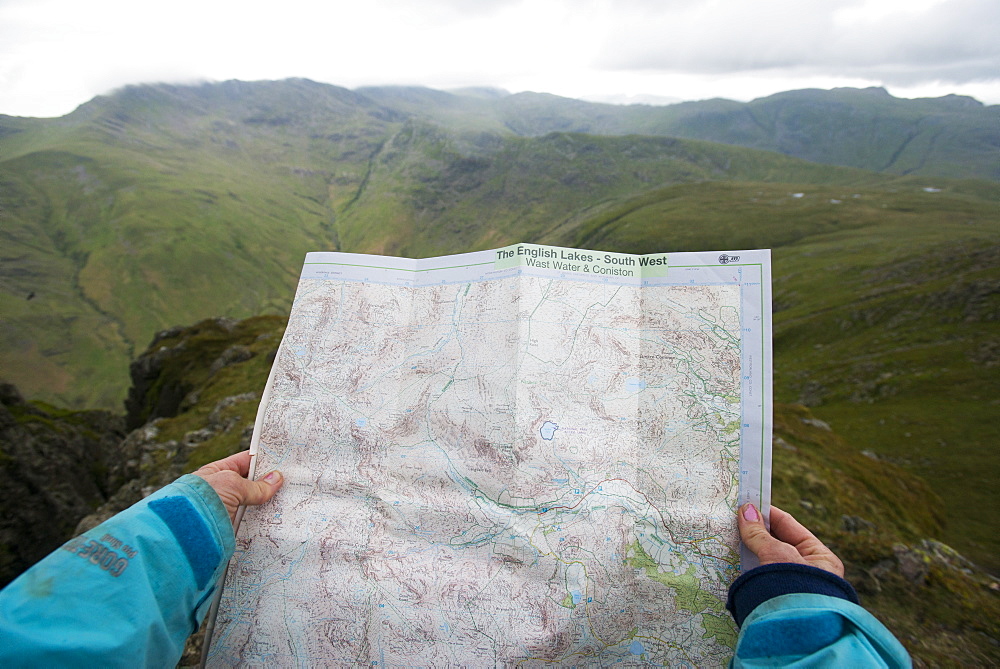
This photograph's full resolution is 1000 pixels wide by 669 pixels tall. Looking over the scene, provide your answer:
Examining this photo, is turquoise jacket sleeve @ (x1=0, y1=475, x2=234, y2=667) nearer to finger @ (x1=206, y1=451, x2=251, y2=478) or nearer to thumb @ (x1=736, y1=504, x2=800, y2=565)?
finger @ (x1=206, y1=451, x2=251, y2=478)

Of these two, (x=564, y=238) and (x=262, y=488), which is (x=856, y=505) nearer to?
(x=262, y=488)

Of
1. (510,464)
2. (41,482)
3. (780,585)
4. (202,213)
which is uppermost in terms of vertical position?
(202,213)

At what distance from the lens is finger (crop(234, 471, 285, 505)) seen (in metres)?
2.08

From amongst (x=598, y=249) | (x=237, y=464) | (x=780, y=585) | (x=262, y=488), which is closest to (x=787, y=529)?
→ (x=780, y=585)

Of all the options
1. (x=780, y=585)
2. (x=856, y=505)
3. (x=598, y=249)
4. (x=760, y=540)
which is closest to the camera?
(x=780, y=585)

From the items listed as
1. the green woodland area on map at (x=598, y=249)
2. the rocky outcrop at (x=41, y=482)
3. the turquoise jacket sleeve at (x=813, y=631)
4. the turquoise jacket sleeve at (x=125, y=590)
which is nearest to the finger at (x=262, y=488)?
the turquoise jacket sleeve at (x=125, y=590)

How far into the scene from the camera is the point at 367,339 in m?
2.54

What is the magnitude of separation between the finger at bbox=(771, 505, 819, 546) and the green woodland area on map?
318cm

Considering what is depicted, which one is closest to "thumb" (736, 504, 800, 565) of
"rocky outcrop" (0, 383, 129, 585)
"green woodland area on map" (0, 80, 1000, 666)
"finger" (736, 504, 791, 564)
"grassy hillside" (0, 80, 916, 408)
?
"finger" (736, 504, 791, 564)

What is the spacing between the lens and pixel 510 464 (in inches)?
87.0

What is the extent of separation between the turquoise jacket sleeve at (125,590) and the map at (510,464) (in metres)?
0.54

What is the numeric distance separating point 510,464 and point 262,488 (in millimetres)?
1243

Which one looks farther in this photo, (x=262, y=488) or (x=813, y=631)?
(x=262, y=488)

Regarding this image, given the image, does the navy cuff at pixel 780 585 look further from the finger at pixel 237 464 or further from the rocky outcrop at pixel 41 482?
the rocky outcrop at pixel 41 482
